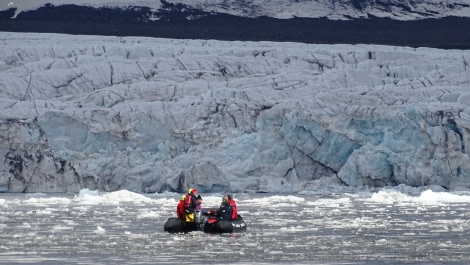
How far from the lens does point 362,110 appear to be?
25.8 m

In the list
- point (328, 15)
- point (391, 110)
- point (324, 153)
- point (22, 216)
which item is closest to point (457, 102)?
point (391, 110)

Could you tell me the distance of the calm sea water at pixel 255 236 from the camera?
11.0 m

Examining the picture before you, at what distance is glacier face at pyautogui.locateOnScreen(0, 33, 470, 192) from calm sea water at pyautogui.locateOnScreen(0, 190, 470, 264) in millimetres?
3475

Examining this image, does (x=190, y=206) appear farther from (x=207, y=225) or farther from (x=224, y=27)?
(x=224, y=27)

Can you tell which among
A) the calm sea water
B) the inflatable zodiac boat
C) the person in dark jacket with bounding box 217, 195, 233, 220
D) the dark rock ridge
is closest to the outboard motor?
the inflatable zodiac boat

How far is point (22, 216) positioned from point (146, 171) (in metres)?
7.72

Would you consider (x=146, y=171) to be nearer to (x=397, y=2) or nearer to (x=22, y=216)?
(x=22, y=216)

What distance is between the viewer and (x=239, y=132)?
26422 mm

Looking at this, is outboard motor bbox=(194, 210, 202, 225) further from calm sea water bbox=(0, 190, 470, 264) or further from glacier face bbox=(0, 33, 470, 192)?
glacier face bbox=(0, 33, 470, 192)

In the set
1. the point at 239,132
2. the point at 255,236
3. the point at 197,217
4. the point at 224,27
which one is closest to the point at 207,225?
the point at 197,217

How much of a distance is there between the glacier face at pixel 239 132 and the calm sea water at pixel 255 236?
Result: 3475 mm

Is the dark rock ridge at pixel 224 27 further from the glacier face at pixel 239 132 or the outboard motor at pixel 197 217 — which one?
the outboard motor at pixel 197 217

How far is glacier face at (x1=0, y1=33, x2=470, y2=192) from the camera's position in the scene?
24875 millimetres

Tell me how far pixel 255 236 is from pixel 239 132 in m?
12.8
